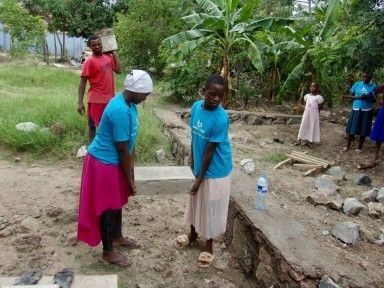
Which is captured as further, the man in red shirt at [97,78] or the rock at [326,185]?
the rock at [326,185]

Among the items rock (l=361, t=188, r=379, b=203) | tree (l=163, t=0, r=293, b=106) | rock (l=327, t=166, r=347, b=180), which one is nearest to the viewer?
rock (l=361, t=188, r=379, b=203)

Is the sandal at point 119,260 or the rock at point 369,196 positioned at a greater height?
the sandal at point 119,260

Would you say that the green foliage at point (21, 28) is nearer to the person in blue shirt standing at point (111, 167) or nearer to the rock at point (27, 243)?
the rock at point (27, 243)

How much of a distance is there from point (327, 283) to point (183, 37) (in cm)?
788

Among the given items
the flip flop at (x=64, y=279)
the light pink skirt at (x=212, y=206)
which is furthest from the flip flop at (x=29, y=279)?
the light pink skirt at (x=212, y=206)

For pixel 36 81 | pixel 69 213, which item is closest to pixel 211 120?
pixel 69 213

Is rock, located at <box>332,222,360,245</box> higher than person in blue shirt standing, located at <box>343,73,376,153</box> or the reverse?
the reverse

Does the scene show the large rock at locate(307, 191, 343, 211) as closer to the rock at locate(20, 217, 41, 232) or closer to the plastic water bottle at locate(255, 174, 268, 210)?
the plastic water bottle at locate(255, 174, 268, 210)

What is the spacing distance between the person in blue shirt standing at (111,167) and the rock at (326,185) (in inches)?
127

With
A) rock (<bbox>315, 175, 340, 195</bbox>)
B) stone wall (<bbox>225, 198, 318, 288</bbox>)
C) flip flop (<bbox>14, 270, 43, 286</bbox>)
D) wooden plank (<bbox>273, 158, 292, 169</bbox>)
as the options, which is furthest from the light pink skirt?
wooden plank (<bbox>273, 158, 292, 169</bbox>)

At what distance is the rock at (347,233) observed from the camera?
362cm

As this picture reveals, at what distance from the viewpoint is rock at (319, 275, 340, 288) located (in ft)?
8.87

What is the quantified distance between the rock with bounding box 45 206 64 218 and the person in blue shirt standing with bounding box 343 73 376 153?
5841 mm

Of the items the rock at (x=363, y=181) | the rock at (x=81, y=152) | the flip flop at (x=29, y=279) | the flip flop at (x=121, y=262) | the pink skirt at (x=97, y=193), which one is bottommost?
the rock at (x=363, y=181)
